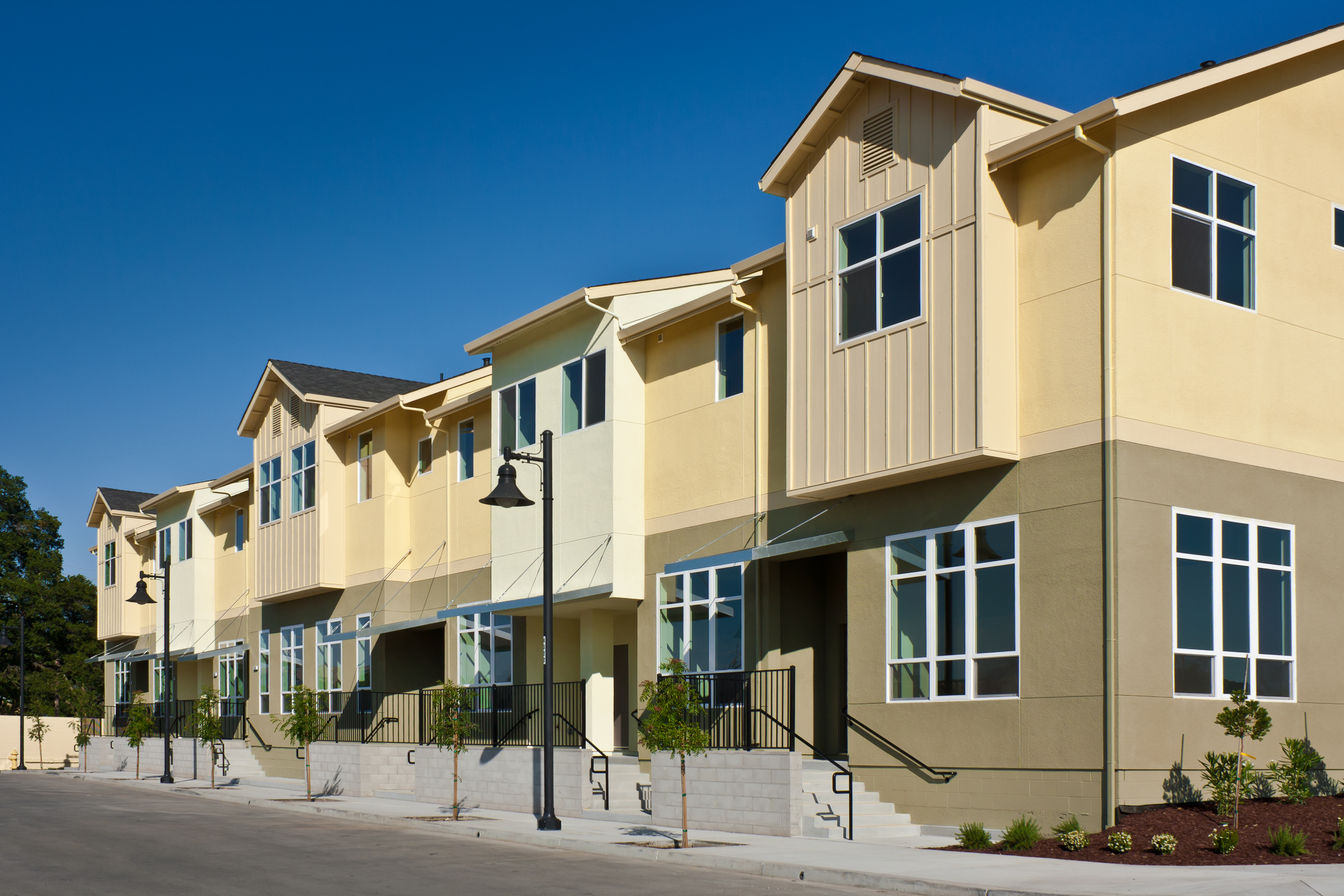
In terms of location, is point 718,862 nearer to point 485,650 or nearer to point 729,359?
point 729,359

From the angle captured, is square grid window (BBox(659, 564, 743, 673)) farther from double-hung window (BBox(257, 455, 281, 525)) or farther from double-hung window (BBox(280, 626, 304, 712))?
double-hung window (BBox(257, 455, 281, 525))

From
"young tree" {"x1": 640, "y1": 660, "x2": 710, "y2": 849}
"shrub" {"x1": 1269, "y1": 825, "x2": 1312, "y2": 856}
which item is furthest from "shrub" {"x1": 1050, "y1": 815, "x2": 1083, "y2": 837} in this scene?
"young tree" {"x1": 640, "y1": 660, "x2": 710, "y2": 849}

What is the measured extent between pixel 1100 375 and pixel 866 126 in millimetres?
5289

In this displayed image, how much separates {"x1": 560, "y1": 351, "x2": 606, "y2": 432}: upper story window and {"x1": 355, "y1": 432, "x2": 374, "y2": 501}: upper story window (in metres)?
9.02

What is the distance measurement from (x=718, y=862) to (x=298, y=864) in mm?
4941

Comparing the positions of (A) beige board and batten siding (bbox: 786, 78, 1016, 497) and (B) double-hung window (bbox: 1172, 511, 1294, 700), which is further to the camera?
(A) beige board and batten siding (bbox: 786, 78, 1016, 497)

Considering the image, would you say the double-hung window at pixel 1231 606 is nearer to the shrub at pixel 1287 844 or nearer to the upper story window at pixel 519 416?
the shrub at pixel 1287 844

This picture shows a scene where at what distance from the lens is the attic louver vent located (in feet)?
62.0

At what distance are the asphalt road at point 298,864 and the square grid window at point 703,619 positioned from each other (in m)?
4.90

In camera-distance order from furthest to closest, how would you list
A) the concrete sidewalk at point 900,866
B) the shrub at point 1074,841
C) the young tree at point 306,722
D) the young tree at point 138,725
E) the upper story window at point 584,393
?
the young tree at point 138,725 < the young tree at point 306,722 < the upper story window at point 584,393 < the shrub at point 1074,841 < the concrete sidewalk at point 900,866

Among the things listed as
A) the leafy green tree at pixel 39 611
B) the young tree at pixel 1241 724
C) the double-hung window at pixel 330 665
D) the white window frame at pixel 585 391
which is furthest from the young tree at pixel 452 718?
the leafy green tree at pixel 39 611

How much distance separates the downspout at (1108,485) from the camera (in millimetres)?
15594

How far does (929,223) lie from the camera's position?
18.0 meters

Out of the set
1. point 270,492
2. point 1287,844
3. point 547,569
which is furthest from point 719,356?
point 270,492
